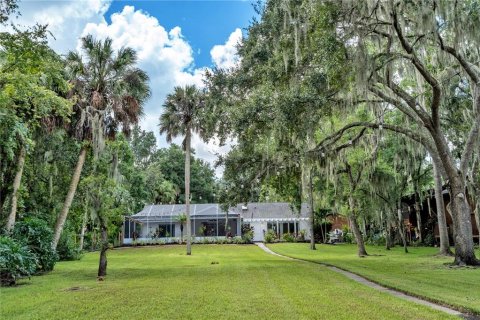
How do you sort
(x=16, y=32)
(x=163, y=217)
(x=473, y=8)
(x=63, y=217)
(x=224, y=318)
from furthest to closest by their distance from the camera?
(x=163, y=217) → (x=63, y=217) → (x=473, y=8) → (x=16, y=32) → (x=224, y=318)

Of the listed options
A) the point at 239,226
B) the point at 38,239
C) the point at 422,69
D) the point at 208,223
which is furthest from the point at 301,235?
the point at 422,69

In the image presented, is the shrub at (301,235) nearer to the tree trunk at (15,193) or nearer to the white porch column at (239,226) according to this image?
the white porch column at (239,226)

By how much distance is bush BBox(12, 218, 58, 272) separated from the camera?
1372 cm

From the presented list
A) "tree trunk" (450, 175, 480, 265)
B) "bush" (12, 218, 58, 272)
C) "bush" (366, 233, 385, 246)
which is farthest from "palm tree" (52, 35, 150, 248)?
"bush" (366, 233, 385, 246)

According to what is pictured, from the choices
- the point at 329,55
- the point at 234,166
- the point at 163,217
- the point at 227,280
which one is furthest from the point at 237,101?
the point at 163,217

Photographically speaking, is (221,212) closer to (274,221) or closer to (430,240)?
(274,221)

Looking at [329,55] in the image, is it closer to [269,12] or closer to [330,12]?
[330,12]

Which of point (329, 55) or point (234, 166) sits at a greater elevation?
point (329, 55)

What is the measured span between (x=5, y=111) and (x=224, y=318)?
24.7ft

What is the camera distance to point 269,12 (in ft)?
41.3

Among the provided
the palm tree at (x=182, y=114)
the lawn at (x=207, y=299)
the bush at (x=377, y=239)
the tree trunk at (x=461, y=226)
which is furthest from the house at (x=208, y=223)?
the lawn at (x=207, y=299)

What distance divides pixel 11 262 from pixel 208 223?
32692 millimetres

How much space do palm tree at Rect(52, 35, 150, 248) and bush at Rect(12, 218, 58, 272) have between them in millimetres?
1739

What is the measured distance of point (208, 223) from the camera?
4272cm
